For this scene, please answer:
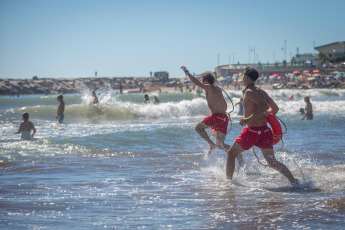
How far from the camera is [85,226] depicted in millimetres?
4695

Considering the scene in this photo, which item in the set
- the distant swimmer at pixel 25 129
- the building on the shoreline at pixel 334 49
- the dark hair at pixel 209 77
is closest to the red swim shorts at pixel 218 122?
the dark hair at pixel 209 77

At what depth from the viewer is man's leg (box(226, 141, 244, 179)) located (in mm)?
6131

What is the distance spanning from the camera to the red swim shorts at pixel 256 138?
19.8 ft

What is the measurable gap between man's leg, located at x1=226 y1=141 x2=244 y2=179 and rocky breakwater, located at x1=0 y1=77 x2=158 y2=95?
62.2m

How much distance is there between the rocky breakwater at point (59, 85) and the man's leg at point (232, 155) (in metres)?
62.2

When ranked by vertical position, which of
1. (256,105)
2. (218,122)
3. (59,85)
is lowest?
(218,122)

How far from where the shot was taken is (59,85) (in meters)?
83.2

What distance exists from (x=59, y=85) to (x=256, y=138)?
8048cm

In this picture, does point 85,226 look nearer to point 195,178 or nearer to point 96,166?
point 195,178

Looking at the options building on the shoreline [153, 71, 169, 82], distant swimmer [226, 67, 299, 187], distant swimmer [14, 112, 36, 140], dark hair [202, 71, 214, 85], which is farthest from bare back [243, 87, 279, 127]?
building on the shoreline [153, 71, 169, 82]

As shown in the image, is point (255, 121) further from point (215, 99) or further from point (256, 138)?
point (215, 99)

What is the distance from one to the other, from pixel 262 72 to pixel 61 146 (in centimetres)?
7943

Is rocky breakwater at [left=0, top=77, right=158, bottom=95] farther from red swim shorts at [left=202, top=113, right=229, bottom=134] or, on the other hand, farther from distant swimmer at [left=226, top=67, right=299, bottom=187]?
distant swimmer at [left=226, top=67, right=299, bottom=187]

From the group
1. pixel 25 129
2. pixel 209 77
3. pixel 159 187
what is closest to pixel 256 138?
pixel 159 187
